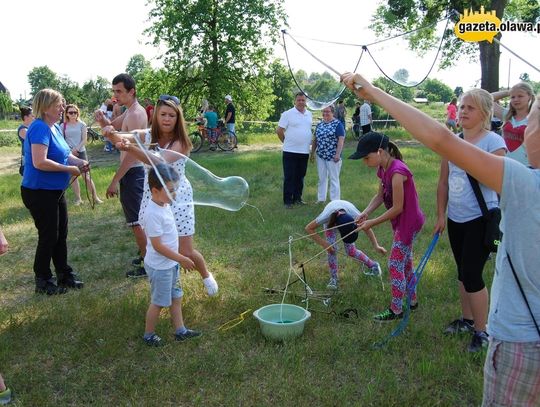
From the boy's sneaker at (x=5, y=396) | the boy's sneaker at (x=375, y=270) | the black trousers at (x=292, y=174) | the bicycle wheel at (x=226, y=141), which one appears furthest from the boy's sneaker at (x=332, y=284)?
the bicycle wheel at (x=226, y=141)

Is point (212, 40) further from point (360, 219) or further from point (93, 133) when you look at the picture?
point (360, 219)

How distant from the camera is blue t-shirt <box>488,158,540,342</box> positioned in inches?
62.4

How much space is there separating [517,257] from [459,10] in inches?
762

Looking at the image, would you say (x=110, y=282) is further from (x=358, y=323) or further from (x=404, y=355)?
(x=404, y=355)

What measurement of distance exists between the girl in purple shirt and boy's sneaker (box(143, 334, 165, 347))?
182cm

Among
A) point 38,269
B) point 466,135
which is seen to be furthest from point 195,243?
point 466,135

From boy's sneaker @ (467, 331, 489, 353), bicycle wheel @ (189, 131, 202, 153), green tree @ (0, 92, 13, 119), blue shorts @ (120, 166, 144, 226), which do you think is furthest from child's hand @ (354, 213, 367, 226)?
green tree @ (0, 92, 13, 119)

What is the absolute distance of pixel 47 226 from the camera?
469 cm

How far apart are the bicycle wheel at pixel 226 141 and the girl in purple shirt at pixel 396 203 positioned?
14892 mm

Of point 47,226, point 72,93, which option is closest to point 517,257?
point 47,226

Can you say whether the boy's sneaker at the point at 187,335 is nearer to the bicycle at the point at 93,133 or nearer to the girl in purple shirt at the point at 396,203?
the girl in purple shirt at the point at 396,203

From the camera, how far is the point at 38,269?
487 centimetres

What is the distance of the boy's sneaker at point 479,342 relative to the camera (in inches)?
139

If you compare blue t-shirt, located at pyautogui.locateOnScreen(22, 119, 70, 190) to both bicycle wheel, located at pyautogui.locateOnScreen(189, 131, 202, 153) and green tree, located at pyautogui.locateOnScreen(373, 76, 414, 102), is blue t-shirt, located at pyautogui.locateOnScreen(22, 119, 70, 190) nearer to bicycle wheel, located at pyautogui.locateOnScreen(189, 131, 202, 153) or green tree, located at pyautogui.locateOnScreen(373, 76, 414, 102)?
green tree, located at pyautogui.locateOnScreen(373, 76, 414, 102)
